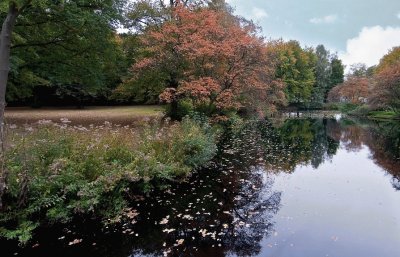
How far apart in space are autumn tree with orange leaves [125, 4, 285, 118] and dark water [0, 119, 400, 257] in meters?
7.92

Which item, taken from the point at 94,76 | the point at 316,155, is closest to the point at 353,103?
the point at 316,155

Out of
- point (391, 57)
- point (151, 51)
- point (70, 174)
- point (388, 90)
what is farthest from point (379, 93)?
point (70, 174)

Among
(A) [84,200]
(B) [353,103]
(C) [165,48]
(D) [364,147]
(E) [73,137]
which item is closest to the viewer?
(A) [84,200]

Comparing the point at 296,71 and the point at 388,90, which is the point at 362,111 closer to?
the point at 388,90

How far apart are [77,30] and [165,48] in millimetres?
6587

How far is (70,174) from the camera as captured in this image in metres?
6.53

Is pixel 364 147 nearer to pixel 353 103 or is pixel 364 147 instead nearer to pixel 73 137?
pixel 73 137

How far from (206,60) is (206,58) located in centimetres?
13

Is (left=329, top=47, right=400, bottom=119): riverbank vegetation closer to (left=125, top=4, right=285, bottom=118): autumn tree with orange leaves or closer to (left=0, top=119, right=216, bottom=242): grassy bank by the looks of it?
(left=125, top=4, right=285, bottom=118): autumn tree with orange leaves

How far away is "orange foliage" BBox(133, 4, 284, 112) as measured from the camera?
18250mm

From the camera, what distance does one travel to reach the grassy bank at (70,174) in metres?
5.97

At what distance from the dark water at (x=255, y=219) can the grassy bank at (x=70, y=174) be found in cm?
37

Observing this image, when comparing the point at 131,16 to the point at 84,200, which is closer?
the point at 84,200

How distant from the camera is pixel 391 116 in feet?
124
